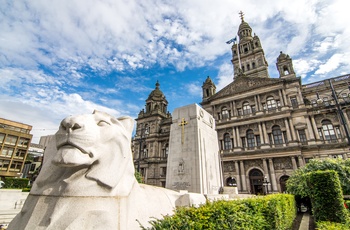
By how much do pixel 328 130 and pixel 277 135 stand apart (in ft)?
19.3

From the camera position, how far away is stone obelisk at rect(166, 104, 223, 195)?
731cm

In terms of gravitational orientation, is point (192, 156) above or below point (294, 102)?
below

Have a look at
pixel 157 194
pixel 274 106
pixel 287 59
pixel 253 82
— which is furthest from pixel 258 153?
pixel 157 194

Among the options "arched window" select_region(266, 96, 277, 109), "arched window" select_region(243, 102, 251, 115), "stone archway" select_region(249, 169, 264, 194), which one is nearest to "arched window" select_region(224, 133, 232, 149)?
"arched window" select_region(243, 102, 251, 115)

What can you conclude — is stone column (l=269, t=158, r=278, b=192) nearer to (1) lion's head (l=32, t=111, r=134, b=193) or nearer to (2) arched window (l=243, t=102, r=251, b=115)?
(2) arched window (l=243, t=102, r=251, b=115)

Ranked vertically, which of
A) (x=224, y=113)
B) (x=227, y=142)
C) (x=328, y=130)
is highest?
(x=224, y=113)

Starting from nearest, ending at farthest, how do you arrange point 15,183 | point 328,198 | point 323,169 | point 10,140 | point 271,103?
point 328,198
point 323,169
point 15,183
point 271,103
point 10,140

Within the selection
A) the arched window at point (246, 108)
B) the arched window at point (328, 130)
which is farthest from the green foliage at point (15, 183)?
the arched window at point (328, 130)

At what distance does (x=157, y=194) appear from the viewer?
2936 millimetres

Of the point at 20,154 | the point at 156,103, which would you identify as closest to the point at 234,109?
the point at 156,103

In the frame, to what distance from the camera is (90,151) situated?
1886mm

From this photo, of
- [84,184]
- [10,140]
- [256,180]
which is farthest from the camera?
[10,140]

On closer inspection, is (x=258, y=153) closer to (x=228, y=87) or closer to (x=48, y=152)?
(x=228, y=87)

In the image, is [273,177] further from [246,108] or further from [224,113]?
[224,113]
